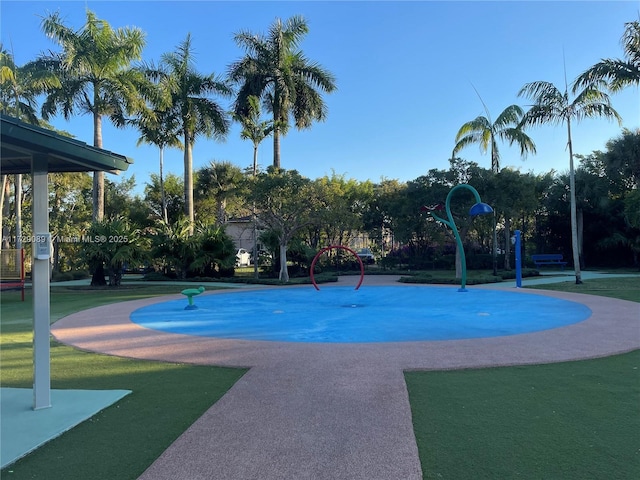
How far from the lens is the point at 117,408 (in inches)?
187

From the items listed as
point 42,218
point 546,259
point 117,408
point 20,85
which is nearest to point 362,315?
point 117,408

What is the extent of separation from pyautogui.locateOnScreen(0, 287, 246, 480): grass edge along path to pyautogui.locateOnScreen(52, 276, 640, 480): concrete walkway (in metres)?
0.23

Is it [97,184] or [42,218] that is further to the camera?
[97,184]

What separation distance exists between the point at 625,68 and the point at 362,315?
13.9 metres

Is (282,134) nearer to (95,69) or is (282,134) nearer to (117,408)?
(95,69)

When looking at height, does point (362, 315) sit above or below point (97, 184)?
below

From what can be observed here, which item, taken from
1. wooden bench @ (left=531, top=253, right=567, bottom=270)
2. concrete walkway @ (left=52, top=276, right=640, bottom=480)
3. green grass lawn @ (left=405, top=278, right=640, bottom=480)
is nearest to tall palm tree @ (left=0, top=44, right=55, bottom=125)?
concrete walkway @ (left=52, top=276, right=640, bottom=480)

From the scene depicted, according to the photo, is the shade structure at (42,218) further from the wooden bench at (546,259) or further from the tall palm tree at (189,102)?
Answer: the wooden bench at (546,259)

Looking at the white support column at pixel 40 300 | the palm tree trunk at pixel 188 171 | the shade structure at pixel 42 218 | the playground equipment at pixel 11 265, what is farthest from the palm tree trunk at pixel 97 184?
the white support column at pixel 40 300

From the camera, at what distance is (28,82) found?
21.2m

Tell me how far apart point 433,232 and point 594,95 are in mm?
9741

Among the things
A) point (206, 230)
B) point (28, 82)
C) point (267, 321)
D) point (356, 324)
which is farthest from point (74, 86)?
point (356, 324)

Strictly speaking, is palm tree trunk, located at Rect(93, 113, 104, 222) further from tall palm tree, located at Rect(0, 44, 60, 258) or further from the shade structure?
the shade structure

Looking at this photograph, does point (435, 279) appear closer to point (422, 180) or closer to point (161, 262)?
point (422, 180)
